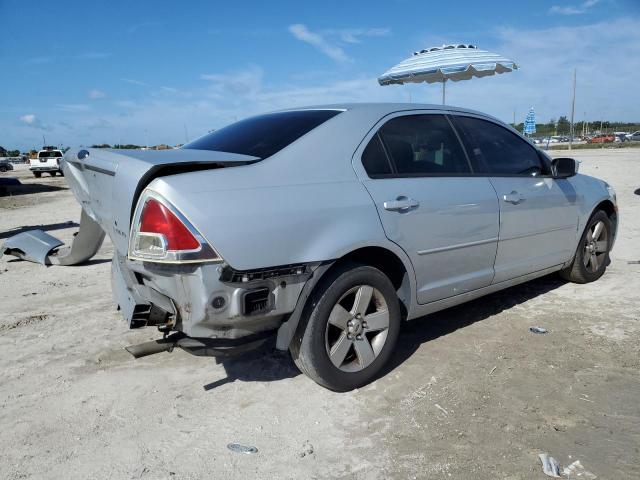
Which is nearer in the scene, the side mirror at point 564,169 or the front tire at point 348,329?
the front tire at point 348,329

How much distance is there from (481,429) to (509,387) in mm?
530

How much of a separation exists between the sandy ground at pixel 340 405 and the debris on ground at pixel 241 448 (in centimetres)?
3

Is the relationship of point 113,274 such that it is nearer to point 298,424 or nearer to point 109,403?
point 109,403

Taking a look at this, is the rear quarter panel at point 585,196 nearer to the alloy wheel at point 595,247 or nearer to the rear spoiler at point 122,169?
the alloy wheel at point 595,247

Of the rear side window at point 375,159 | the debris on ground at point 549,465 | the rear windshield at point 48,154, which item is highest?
the rear windshield at point 48,154

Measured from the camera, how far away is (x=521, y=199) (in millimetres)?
3834

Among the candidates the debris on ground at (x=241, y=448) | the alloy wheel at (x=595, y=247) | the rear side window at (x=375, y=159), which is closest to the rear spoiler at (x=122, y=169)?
the rear side window at (x=375, y=159)

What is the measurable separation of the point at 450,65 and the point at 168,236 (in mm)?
9391

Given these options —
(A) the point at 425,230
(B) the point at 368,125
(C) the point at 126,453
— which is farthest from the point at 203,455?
(B) the point at 368,125

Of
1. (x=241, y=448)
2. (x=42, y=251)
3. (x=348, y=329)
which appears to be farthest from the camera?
(x=42, y=251)

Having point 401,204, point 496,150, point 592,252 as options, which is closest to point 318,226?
point 401,204

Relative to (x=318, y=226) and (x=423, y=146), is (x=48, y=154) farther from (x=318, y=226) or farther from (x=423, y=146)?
(x=318, y=226)

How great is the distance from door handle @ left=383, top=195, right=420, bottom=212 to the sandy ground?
1061 millimetres

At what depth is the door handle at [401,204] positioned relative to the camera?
2.94 m
